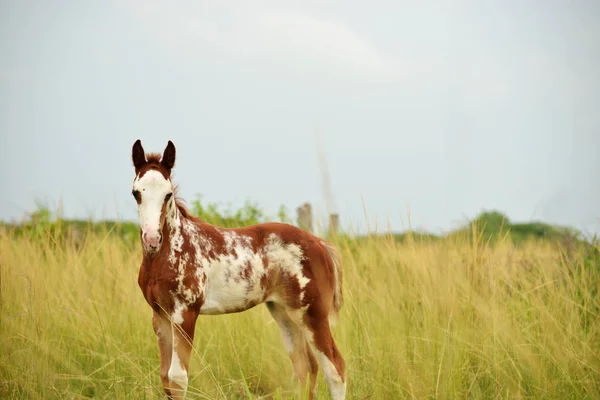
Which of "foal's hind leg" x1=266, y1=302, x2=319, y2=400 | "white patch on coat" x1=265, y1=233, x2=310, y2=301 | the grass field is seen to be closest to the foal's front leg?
the grass field

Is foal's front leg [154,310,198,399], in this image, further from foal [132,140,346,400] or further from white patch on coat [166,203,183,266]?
white patch on coat [166,203,183,266]

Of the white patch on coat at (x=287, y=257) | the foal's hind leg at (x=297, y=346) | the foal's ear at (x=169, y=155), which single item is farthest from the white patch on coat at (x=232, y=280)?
the foal's ear at (x=169, y=155)

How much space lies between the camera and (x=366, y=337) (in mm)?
5180

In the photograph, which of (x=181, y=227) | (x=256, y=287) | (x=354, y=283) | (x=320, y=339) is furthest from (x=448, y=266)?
(x=181, y=227)

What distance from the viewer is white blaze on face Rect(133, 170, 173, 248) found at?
3.83 meters

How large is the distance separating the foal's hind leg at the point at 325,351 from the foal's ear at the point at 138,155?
1.59 meters

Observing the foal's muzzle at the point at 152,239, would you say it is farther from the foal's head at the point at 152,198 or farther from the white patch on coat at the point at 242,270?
the white patch on coat at the point at 242,270

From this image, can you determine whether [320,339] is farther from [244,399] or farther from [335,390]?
[244,399]

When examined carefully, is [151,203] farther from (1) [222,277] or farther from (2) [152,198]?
(1) [222,277]

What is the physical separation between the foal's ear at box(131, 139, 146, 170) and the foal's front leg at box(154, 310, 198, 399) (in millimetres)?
1000

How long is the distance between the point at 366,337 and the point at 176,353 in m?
1.84

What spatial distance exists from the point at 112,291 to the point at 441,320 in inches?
137

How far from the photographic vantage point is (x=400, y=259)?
21.3ft

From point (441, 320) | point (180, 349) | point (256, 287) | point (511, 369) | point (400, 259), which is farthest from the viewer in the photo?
point (400, 259)
